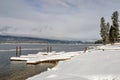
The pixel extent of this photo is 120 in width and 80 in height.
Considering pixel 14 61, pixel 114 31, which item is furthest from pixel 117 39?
pixel 14 61

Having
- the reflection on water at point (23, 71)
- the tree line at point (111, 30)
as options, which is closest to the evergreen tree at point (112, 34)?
the tree line at point (111, 30)

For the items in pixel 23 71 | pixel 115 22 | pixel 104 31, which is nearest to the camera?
pixel 23 71

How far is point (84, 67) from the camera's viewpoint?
646 inches

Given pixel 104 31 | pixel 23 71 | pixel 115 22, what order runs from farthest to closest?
pixel 104 31, pixel 115 22, pixel 23 71

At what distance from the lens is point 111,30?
103438 millimetres

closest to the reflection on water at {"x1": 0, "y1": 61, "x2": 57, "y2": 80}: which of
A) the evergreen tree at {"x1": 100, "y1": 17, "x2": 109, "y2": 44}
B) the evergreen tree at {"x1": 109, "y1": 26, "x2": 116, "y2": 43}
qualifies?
the evergreen tree at {"x1": 109, "y1": 26, "x2": 116, "y2": 43}

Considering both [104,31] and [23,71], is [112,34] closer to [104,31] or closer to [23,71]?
[104,31]

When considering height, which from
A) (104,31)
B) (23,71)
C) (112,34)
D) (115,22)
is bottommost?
(23,71)

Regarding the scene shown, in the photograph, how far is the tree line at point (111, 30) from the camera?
10062 cm

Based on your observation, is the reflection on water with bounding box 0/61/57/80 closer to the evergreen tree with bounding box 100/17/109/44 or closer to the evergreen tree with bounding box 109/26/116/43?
the evergreen tree with bounding box 109/26/116/43

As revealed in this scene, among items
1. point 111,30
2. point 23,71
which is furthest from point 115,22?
point 23,71

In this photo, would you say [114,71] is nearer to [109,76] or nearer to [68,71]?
[109,76]

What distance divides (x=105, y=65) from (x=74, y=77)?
2.55m

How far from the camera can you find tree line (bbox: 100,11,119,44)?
100625 millimetres
